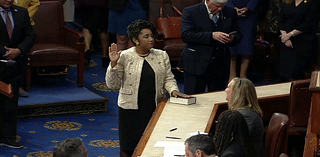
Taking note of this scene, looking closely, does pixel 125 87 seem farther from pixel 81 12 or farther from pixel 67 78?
pixel 81 12

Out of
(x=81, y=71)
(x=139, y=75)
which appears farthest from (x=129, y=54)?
(x=81, y=71)

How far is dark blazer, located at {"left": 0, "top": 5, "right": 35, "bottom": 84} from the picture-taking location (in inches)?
265

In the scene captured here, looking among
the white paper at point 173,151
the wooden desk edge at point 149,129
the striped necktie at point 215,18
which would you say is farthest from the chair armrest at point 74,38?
the white paper at point 173,151

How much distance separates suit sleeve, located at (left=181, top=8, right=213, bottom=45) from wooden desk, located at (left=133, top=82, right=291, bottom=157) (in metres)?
0.54

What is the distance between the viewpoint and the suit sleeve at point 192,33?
646 centimetres

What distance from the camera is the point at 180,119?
17.6 ft

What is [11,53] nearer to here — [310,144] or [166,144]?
[166,144]

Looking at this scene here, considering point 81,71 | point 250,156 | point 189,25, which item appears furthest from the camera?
point 81,71

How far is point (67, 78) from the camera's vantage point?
363 inches

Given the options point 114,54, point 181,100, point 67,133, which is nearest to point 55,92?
point 67,133

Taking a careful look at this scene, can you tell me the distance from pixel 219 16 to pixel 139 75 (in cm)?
146

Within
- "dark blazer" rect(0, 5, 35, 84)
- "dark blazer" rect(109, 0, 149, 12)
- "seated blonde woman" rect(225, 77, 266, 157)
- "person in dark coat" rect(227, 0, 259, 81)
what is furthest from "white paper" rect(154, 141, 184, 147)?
"dark blazer" rect(109, 0, 149, 12)

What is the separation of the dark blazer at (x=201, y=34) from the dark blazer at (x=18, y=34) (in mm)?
1619

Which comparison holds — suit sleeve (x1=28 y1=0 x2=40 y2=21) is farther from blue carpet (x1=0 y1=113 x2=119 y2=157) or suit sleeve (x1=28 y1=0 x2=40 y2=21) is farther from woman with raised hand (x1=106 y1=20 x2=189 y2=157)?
woman with raised hand (x1=106 y1=20 x2=189 y2=157)
